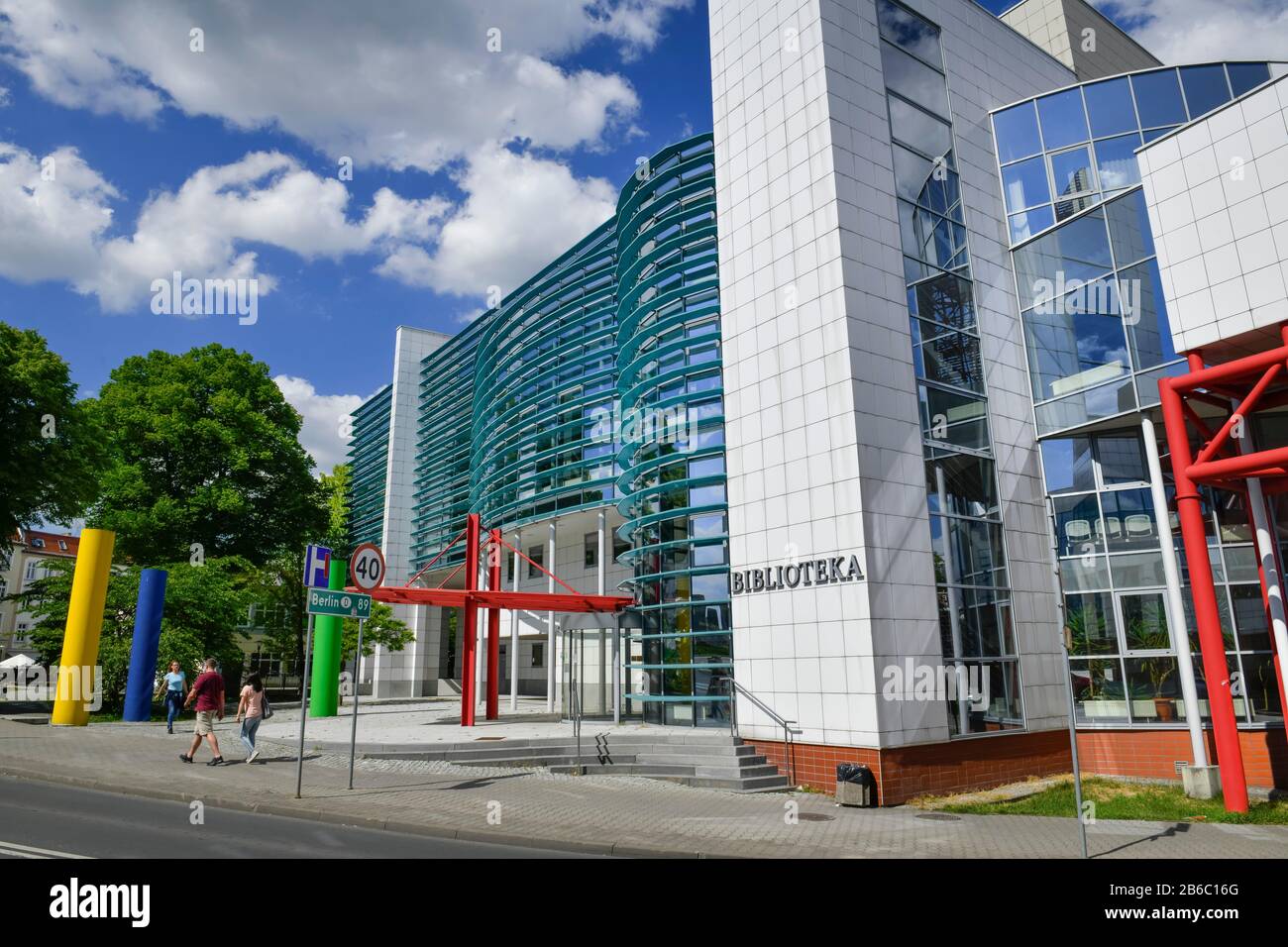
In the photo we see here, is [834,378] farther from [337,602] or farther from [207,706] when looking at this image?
[207,706]

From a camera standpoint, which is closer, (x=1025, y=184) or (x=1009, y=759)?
(x=1009, y=759)

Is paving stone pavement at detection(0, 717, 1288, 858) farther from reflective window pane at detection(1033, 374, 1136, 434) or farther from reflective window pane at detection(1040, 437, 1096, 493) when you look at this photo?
reflective window pane at detection(1033, 374, 1136, 434)

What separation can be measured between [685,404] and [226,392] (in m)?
→ 21.7

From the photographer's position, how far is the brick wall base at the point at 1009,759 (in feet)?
44.2

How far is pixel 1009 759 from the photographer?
1544cm

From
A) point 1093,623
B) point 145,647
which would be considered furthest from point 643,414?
point 145,647

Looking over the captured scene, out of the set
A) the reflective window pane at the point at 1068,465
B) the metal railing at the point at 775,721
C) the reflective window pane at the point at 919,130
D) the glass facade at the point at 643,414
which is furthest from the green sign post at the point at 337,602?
the reflective window pane at the point at 1068,465

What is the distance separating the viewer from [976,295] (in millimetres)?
18391

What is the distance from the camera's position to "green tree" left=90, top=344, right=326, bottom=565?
29797 mm

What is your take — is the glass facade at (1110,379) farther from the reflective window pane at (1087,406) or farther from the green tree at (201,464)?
the green tree at (201,464)

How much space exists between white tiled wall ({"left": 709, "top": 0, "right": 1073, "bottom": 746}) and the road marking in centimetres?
1092

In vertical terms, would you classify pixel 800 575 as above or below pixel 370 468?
below

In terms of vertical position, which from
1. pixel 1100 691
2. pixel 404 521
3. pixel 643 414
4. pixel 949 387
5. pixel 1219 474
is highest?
pixel 404 521

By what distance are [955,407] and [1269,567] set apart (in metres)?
6.07
